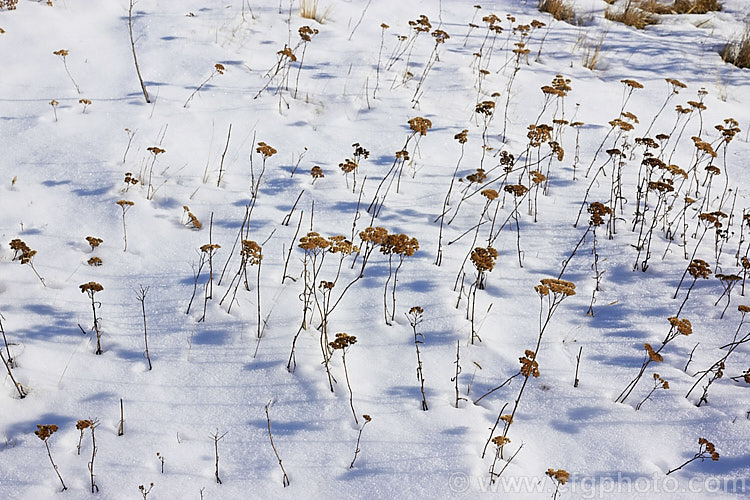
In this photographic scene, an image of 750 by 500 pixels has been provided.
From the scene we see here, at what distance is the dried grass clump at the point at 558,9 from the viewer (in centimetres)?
930

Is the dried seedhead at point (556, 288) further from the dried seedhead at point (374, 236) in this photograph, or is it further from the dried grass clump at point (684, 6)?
the dried grass clump at point (684, 6)

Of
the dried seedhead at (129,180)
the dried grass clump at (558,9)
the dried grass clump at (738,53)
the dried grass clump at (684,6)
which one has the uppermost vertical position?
the dried grass clump at (684,6)

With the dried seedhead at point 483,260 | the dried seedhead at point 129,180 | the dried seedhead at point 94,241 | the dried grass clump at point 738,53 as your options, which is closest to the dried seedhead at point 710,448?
the dried seedhead at point 483,260

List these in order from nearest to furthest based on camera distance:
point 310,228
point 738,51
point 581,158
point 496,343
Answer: point 496,343 < point 310,228 < point 581,158 < point 738,51

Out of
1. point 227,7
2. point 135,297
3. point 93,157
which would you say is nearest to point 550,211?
point 135,297

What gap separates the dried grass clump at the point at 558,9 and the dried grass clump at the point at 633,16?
2.42 feet

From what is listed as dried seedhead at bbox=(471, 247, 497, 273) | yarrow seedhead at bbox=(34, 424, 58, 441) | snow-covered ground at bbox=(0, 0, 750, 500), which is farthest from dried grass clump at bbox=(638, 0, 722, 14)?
yarrow seedhead at bbox=(34, 424, 58, 441)

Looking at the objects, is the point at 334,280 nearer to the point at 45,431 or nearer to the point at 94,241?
the point at 94,241

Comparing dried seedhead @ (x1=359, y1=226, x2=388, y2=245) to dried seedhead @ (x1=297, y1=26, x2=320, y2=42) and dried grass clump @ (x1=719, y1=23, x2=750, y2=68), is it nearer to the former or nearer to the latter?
dried seedhead @ (x1=297, y1=26, x2=320, y2=42)

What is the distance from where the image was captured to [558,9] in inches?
367

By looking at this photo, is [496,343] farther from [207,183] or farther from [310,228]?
[207,183]

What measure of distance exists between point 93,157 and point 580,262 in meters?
4.20

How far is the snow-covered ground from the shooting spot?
2.45 meters

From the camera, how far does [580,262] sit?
12.8 ft
